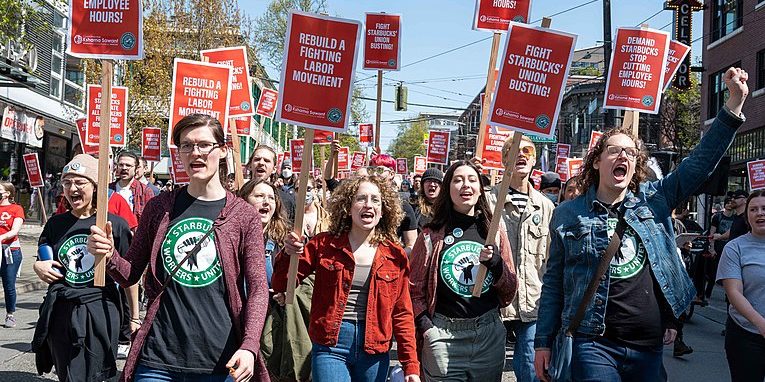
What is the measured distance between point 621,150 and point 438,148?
13.0m

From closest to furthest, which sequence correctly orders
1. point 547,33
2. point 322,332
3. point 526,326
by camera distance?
1. point 322,332
2. point 547,33
3. point 526,326

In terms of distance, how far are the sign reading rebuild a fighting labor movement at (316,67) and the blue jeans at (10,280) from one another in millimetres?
6544

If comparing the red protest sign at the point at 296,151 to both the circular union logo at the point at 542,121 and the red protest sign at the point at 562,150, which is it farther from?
the circular union logo at the point at 542,121

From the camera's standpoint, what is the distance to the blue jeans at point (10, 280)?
34.2ft

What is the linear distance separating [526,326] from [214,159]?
9.96ft

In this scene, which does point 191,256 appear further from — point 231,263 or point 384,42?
point 384,42

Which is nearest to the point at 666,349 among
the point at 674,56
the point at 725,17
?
the point at 674,56

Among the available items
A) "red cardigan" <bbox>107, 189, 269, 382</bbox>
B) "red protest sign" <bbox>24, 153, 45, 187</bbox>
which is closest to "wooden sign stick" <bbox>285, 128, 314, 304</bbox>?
"red cardigan" <bbox>107, 189, 269, 382</bbox>

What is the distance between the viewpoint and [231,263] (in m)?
3.76

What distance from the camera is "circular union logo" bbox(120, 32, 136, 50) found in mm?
5223

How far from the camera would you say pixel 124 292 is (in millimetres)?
5766

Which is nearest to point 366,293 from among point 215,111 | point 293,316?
point 293,316

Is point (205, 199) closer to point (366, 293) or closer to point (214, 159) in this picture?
point (214, 159)

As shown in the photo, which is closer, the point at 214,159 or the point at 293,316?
the point at 214,159
